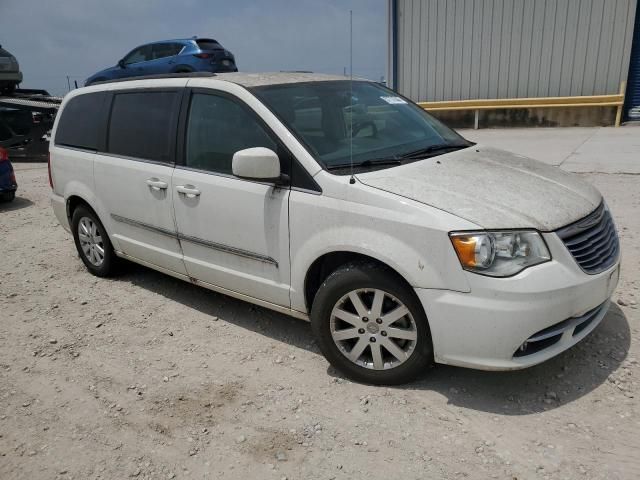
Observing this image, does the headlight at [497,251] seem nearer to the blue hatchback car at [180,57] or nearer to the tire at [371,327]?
the tire at [371,327]

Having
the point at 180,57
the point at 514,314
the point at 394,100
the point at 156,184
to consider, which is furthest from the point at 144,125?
the point at 180,57

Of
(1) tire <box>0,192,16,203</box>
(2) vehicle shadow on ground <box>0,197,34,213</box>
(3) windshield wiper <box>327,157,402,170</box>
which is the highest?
(3) windshield wiper <box>327,157,402,170</box>

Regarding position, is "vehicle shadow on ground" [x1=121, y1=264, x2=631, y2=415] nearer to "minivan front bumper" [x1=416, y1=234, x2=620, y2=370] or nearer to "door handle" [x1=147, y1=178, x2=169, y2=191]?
"minivan front bumper" [x1=416, y1=234, x2=620, y2=370]

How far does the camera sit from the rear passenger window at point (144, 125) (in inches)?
156

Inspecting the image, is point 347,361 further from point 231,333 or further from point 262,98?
point 262,98

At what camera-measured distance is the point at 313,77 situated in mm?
4012

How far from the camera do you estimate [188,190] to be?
371cm

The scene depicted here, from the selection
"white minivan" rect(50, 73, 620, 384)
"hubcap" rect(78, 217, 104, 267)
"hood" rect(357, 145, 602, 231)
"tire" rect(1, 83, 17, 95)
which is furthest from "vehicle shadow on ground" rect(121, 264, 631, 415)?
"tire" rect(1, 83, 17, 95)

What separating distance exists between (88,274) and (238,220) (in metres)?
2.55

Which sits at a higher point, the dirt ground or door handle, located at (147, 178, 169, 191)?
door handle, located at (147, 178, 169, 191)

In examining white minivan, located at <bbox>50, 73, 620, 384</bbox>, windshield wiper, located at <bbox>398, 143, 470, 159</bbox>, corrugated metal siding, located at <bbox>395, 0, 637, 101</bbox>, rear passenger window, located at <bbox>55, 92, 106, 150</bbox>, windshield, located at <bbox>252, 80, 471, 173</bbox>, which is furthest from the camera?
corrugated metal siding, located at <bbox>395, 0, 637, 101</bbox>

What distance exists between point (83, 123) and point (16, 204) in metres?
4.73

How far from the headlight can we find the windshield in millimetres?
824

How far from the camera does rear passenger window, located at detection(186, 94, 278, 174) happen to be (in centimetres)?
344
